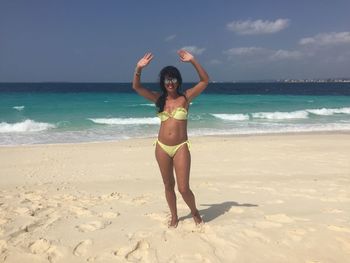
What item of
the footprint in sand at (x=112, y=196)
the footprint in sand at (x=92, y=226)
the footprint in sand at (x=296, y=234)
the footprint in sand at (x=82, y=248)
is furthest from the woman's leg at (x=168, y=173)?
the footprint in sand at (x=112, y=196)

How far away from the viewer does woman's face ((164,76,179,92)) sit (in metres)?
4.62

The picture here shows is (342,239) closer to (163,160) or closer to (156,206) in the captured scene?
(163,160)

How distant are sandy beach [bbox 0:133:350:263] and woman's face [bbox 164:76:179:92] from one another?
1.67 meters

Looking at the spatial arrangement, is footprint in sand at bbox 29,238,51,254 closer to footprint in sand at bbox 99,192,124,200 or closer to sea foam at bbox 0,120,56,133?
footprint in sand at bbox 99,192,124,200

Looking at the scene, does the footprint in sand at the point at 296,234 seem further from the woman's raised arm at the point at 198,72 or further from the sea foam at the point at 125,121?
the sea foam at the point at 125,121

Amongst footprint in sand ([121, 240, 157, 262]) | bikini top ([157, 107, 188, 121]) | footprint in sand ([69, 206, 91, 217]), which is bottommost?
footprint in sand ([69, 206, 91, 217])

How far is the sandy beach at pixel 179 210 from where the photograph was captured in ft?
13.8

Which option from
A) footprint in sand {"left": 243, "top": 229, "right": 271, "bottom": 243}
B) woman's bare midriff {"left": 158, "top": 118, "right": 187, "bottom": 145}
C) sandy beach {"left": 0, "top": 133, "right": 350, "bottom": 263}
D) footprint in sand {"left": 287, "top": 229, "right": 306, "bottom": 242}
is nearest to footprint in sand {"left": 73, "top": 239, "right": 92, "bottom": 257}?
sandy beach {"left": 0, "top": 133, "right": 350, "bottom": 263}

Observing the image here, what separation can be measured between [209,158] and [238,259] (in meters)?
7.13

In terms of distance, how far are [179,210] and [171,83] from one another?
2.02 m

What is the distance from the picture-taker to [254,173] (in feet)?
29.5

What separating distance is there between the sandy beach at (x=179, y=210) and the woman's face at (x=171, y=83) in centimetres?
167

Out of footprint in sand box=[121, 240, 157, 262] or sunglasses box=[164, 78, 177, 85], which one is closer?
footprint in sand box=[121, 240, 157, 262]

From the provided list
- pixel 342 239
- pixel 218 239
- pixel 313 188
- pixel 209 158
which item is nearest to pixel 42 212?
pixel 218 239
